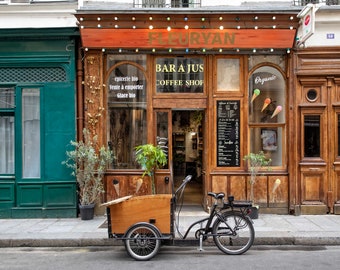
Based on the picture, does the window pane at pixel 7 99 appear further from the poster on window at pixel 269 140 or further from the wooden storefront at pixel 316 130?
the wooden storefront at pixel 316 130

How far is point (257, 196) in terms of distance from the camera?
10.5 m

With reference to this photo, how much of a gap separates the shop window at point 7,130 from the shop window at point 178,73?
381 cm

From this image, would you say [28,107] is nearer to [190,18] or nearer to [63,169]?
[63,169]

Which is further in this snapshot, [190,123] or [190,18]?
[190,123]

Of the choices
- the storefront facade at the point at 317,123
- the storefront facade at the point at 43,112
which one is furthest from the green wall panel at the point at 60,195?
the storefront facade at the point at 317,123

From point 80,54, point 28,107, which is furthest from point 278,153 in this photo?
point 28,107

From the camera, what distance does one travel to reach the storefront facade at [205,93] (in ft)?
33.2

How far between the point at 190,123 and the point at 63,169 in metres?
5.55

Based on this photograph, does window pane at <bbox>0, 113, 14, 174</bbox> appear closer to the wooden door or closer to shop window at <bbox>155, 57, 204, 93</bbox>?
shop window at <bbox>155, 57, 204, 93</bbox>

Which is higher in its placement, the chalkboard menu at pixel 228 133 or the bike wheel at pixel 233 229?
the chalkboard menu at pixel 228 133

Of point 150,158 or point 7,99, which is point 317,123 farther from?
point 7,99

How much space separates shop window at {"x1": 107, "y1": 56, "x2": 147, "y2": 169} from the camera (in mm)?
10562

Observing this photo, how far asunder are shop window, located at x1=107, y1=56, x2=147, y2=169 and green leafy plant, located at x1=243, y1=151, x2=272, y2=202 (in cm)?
273

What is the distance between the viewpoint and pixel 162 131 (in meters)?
10.7
